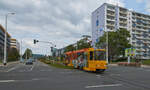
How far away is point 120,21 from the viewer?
77.4 metres

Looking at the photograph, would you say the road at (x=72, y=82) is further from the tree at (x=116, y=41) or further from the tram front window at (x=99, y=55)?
the tree at (x=116, y=41)

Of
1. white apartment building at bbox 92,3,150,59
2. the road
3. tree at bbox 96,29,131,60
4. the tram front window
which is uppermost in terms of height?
white apartment building at bbox 92,3,150,59

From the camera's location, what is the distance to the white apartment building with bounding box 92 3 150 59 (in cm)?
7506

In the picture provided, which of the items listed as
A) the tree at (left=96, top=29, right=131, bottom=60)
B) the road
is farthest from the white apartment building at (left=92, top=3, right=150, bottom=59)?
the road

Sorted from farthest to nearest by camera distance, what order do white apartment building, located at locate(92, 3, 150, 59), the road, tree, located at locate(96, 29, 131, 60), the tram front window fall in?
white apartment building, located at locate(92, 3, 150, 59)
tree, located at locate(96, 29, 131, 60)
the tram front window
the road

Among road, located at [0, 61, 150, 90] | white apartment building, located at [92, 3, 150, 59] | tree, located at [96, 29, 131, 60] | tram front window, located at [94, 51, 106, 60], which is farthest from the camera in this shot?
white apartment building, located at [92, 3, 150, 59]

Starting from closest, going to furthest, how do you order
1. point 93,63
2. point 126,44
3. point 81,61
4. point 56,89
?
1. point 56,89
2. point 93,63
3. point 81,61
4. point 126,44

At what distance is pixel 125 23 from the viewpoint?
260 ft

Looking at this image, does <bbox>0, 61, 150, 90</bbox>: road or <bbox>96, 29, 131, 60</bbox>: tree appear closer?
<bbox>0, 61, 150, 90</bbox>: road

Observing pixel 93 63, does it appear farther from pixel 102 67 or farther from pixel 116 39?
pixel 116 39

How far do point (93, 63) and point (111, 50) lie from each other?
40.6 meters

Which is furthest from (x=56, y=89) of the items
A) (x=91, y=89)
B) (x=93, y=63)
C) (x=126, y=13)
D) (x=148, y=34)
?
(x=148, y=34)

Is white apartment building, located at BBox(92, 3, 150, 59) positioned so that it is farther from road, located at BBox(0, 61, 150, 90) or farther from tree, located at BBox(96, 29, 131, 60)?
road, located at BBox(0, 61, 150, 90)

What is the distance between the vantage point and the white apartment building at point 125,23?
7506 centimetres
